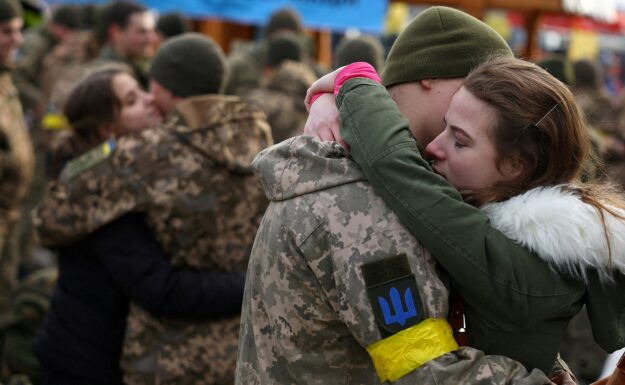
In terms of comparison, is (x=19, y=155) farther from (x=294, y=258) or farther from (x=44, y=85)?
(x=294, y=258)

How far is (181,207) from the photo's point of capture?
10.8ft

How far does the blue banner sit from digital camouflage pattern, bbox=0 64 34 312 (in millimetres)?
3137

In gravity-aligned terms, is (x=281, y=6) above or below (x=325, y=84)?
below

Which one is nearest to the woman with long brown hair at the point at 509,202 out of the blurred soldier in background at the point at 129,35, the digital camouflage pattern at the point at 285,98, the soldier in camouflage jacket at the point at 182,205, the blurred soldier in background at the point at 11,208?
the soldier in camouflage jacket at the point at 182,205

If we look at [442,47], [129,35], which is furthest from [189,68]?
[129,35]

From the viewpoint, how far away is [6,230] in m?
6.02

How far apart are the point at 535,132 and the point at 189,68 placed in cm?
218

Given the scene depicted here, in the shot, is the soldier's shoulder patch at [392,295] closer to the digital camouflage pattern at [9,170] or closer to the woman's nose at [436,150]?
the woman's nose at [436,150]

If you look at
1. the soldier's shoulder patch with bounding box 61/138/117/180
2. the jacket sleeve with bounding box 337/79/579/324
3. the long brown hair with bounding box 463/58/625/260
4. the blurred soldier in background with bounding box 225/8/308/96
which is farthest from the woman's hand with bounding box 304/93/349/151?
the blurred soldier in background with bounding box 225/8/308/96

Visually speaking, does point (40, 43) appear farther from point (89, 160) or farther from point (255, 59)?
point (89, 160)

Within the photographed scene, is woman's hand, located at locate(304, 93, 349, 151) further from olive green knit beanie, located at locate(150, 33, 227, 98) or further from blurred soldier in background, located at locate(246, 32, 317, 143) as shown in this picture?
blurred soldier in background, located at locate(246, 32, 317, 143)

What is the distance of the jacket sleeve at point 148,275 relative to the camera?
3.24m

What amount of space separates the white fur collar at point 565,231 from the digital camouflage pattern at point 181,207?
174 centimetres

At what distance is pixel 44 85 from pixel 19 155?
2.86m
